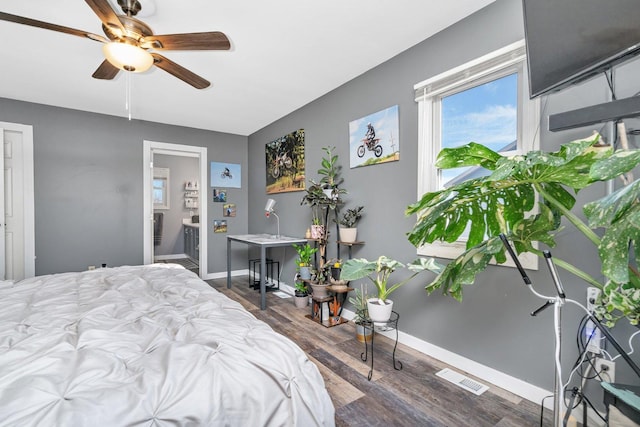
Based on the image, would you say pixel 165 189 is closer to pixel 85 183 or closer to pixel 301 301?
pixel 85 183

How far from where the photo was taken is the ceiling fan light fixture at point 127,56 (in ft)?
5.56

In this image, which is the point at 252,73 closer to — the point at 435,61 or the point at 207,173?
the point at 435,61

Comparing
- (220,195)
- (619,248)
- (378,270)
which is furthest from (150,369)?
(220,195)

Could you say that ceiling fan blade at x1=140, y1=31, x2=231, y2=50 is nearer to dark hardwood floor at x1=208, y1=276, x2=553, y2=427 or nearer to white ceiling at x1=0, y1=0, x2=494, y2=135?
white ceiling at x1=0, y1=0, x2=494, y2=135

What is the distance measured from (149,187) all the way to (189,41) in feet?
10.3

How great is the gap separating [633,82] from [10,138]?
5.64m

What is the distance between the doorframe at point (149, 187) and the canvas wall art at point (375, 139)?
9.31ft

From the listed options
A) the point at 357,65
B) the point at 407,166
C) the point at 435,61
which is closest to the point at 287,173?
the point at 357,65

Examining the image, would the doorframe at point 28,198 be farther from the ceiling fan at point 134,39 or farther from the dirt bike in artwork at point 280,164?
the dirt bike in artwork at point 280,164

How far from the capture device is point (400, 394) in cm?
172

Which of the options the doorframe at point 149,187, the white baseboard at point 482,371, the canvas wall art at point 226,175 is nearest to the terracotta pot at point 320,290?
the white baseboard at point 482,371

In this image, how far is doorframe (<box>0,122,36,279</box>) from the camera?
344 cm

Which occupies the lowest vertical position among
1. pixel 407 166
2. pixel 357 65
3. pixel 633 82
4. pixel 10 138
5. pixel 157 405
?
pixel 157 405

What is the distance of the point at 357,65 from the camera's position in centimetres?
263
